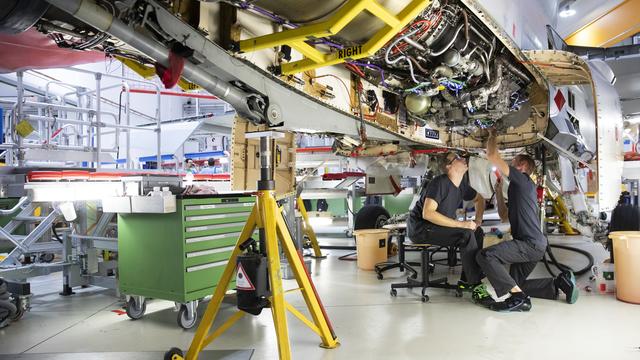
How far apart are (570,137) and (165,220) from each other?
440 centimetres

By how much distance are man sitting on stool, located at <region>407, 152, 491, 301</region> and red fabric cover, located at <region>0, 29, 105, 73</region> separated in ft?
10.4

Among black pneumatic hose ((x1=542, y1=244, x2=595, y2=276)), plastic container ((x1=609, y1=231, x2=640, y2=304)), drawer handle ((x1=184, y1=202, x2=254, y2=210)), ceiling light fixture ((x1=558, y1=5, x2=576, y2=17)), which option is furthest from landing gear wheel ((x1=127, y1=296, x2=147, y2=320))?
ceiling light fixture ((x1=558, y1=5, x2=576, y2=17))

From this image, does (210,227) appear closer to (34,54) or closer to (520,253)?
(34,54)

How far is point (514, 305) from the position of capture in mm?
3398

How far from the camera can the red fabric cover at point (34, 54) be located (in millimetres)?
3389

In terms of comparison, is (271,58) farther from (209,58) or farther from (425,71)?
(425,71)

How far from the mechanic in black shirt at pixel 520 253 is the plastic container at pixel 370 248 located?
1.66 metres

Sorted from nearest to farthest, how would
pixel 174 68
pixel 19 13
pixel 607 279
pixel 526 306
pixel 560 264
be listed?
pixel 19 13, pixel 174 68, pixel 526 306, pixel 607 279, pixel 560 264

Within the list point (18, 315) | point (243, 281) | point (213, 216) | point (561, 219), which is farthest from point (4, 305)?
point (561, 219)

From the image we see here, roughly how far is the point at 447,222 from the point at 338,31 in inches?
88.0

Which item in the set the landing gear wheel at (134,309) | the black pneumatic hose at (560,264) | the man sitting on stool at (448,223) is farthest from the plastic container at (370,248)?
the landing gear wheel at (134,309)

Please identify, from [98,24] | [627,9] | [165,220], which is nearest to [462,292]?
[165,220]

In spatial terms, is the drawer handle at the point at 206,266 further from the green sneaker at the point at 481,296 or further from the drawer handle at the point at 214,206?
the green sneaker at the point at 481,296

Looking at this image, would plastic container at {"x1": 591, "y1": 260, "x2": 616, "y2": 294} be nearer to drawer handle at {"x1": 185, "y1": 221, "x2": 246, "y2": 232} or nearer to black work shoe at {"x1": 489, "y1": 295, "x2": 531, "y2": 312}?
black work shoe at {"x1": 489, "y1": 295, "x2": 531, "y2": 312}
